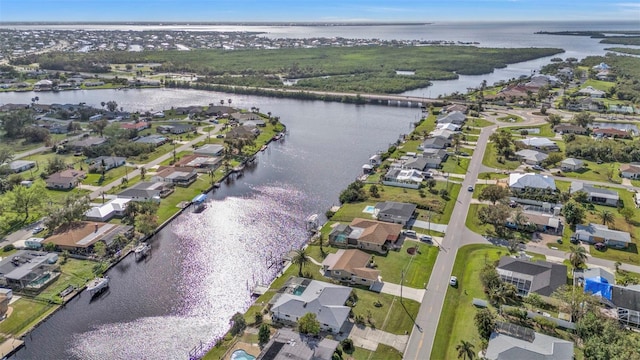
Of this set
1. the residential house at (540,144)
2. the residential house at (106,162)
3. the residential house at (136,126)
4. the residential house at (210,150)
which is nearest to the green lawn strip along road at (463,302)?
the residential house at (540,144)

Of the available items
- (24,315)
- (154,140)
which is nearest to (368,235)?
(24,315)

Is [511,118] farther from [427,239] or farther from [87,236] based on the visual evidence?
[87,236]

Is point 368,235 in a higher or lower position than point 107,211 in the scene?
lower

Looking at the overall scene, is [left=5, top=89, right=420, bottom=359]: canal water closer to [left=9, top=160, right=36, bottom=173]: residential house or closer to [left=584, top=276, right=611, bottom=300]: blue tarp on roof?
[left=584, top=276, right=611, bottom=300]: blue tarp on roof

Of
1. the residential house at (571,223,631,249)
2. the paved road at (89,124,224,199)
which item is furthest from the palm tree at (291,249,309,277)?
the paved road at (89,124,224,199)

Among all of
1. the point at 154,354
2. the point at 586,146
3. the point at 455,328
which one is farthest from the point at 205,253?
the point at 586,146

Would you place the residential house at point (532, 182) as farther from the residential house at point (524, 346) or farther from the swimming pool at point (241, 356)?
the swimming pool at point (241, 356)
